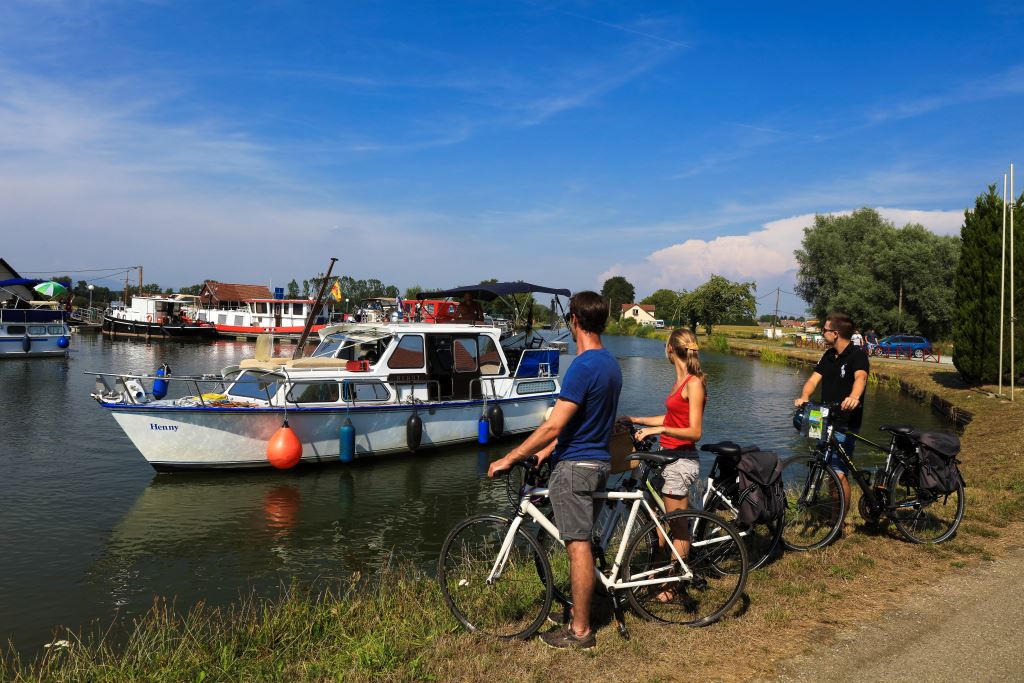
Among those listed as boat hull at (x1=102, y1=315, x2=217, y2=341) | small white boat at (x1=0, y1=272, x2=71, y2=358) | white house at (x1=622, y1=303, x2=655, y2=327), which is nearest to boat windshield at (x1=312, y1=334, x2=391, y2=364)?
small white boat at (x1=0, y1=272, x2=71, y2=358)

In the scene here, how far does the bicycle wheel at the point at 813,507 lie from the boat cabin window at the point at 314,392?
368 inches

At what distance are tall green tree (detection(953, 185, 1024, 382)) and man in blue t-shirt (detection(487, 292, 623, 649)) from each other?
798 inches

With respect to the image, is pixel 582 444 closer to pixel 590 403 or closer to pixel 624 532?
pixel 590 403

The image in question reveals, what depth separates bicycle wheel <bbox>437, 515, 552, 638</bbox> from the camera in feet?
15.3

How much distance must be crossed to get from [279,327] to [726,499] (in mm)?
60084

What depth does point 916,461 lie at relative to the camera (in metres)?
6.21

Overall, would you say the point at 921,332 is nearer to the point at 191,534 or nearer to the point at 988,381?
the point at 988,381

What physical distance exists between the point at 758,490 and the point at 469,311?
12999 mm

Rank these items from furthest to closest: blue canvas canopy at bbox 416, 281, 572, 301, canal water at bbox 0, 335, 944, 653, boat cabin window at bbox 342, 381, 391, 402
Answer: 1. blue canvas canopy at bbox 416, 281, 572, 301
2. boat cabin window at bbox 342, 381, 391, 402
3. canal water at bbox 0, 335, 944, 653

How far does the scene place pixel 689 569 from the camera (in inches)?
182

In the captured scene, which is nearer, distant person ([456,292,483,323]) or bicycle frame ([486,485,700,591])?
bicycle frame ([486,485,700,591])

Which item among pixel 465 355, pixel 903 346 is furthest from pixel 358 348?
pixel 903 346

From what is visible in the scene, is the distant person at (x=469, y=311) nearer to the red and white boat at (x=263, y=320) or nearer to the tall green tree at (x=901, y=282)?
the tall green tree at (x=901, y=282)

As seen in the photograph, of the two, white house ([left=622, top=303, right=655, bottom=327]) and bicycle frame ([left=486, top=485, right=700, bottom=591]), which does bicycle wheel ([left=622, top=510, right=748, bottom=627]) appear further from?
white house ([left=622, top=303, right=655, bottom=327])
